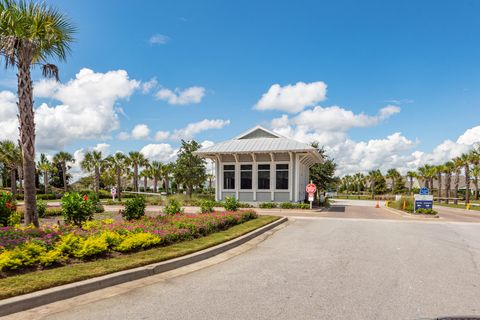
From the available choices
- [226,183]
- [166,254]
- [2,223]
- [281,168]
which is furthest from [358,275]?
[226,183]

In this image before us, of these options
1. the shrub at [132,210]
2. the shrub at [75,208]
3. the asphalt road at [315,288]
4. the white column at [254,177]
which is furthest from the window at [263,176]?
the shrub at [75,208]

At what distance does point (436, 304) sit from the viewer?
511cm

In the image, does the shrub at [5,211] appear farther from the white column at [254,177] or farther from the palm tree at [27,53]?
the white column at [254,177]

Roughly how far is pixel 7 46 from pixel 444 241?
619 inches

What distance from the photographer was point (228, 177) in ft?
93.4

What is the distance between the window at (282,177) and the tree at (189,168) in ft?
52.9

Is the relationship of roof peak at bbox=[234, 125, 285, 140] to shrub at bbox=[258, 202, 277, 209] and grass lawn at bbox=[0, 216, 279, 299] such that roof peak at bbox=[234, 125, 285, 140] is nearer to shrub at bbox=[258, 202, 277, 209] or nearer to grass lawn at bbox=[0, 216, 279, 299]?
shrub at bbox=[258, 202, 277, 209]

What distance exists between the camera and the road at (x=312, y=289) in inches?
184

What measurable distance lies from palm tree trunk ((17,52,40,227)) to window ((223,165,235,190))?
18.9 m

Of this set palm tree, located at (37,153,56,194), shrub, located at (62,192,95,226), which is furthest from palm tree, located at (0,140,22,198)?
shrub, located at (62,192,95,226)

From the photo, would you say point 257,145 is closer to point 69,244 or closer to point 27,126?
point 27,126

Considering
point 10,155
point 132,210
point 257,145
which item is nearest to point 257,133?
point 257,145

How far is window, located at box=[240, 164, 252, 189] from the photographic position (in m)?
27.8

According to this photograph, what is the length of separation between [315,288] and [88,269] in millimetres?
4183
